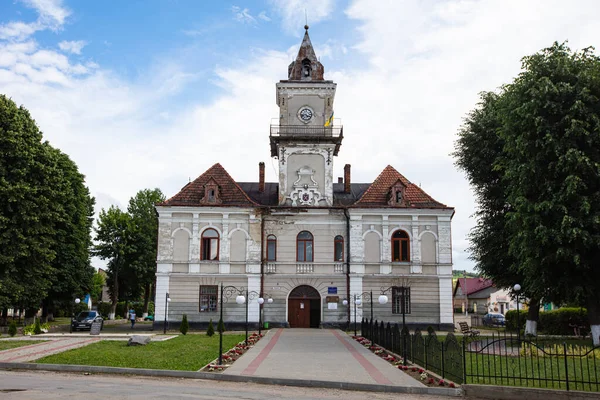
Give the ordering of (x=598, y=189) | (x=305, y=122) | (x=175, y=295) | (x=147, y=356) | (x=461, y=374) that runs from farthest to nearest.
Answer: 1. (x=305, y=122)
2. (x=175, y=295)
3. (x=598, y=189)
4. (x=147, y=356)
5. (x=461, y=374)

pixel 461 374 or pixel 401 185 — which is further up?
pixel 401 185

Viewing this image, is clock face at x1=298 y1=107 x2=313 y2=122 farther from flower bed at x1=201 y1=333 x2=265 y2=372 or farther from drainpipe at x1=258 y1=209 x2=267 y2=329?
flower bed at x1=201 y1=333 x2=265 y2=372

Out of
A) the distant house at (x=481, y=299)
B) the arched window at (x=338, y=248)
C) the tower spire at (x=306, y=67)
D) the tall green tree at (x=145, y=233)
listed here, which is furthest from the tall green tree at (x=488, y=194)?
the distant house at (x=481, y=299)

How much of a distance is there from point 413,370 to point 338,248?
65.9 feet

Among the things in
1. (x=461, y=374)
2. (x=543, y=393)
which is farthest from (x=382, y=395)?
(x=543, y=393)

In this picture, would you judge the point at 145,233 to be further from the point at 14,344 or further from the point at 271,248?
the point at 14,344

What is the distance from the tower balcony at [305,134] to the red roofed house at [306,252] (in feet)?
0.55

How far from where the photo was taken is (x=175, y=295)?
116ft

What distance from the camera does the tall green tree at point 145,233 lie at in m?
51.2

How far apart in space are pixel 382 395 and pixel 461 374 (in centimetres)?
220

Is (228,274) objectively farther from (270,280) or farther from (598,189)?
(598,189)

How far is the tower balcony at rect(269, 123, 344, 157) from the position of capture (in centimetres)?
3772

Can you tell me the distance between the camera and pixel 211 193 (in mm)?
36781

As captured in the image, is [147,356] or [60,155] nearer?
[147,356]
